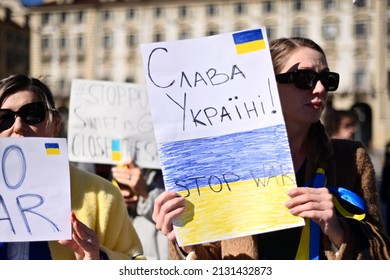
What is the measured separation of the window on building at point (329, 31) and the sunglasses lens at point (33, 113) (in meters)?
45.5

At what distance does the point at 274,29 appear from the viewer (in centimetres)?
4716

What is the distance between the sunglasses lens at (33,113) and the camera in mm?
1847

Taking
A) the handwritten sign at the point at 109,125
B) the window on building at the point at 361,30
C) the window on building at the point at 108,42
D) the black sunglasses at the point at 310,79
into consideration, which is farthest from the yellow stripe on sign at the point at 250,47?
the window on building at the point at 108,42

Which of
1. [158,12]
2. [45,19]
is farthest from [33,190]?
[45,19]

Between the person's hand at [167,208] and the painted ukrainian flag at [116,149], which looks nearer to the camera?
the person's hand at [167,208]

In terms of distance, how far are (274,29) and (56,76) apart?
48.2 ft

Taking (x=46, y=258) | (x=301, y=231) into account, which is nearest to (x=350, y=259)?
(x=301, y=231)

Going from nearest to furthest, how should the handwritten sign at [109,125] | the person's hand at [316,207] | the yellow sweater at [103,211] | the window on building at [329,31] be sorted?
the person's hand at [316,207], the yellow sweater at [103,211], the handwritten sign at [109,125], the window on building at [329,31]

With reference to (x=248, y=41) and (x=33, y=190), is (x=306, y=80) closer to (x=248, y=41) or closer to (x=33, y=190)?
(x=248, y=41)

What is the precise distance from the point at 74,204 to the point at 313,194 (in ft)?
2.13

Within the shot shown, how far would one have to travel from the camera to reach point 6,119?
1.85 m

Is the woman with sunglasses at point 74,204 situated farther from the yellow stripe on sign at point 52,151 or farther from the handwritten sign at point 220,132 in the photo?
the handwritten sign at point 220,132
